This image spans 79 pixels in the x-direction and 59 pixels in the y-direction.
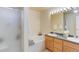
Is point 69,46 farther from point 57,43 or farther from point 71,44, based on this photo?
point 57,43

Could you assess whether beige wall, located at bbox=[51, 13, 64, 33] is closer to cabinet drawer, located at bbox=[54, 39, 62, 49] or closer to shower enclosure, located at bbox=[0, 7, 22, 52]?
cabinet drawer, located at bbox=[54, 39, 62, 49]

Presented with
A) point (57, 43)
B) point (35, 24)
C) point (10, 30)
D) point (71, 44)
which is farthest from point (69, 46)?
point (10, 30)

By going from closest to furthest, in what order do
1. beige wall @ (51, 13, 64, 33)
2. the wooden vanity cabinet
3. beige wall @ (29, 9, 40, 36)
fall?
the wooden vanity cabinet, beige wall @ (29, 9, 40, 36), beige wall @ (51, 13, 64, 33)

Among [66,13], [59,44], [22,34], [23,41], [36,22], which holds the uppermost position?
[66,13]

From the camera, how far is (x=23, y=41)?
4.80 feet

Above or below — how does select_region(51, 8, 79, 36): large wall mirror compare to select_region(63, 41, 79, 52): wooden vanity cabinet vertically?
above

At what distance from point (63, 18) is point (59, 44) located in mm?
786

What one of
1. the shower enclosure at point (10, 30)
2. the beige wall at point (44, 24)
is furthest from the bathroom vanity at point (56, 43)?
the shower enclosure at point (10, 30)

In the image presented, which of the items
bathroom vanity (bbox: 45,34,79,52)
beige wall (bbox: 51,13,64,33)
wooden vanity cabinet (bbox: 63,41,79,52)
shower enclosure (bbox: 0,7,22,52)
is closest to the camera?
shower enclosure (bbox: 0,7,22,52)

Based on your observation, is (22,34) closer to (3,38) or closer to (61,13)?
(3,38)

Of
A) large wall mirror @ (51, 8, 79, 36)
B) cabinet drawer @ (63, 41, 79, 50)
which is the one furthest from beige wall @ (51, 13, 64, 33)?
cabinet drawer @ (63, 41, 79, 50)

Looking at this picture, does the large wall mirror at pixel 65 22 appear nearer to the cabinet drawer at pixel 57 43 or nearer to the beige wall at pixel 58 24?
A: the beige wall at pixel 58 24

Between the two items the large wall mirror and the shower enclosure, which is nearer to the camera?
the shower enclosure
